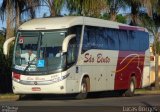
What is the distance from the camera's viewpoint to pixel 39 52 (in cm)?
2633

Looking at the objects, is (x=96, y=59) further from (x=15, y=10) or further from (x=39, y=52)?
(x=15, y=10)

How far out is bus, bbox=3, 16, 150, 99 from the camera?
26.1 meters

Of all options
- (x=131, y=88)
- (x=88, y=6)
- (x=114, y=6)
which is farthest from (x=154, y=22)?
(x=88, y=6)

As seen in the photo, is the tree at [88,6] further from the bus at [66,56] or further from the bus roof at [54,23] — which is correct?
the bus roof at [54,23]

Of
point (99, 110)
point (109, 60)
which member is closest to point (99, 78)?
point (109, 60)

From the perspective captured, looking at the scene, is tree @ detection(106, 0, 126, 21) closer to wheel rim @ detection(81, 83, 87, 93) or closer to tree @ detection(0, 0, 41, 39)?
tree @ detection(0, 0, 41, 39)

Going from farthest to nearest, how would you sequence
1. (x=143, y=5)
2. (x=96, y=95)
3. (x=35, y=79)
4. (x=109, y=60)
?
(x=143, y=5)
(x=96, y=95)
(x=109, y=60)
(x=35, y=79)

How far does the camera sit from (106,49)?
29875mm

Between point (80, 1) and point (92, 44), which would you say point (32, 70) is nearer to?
point (92, 44)

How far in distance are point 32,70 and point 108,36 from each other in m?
5.52

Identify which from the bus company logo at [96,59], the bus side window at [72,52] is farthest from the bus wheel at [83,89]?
the bus side window at [72,52]

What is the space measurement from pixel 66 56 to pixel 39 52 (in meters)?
1.22

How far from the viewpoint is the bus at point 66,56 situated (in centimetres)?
2611

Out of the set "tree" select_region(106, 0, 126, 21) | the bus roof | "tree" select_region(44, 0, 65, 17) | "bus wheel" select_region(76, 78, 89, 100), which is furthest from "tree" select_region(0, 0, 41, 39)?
"bus wheel" select_region(76, 78, 89, 100)
